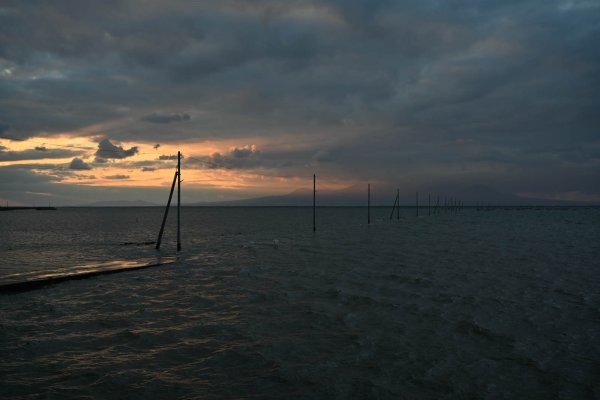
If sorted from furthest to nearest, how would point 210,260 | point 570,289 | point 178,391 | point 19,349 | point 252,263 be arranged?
point 210,260
point 252,263
point 570,289
point 19,349
point 178,391

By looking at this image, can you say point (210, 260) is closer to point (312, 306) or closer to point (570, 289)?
point (312, 306)

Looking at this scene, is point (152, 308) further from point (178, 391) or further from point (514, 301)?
point (514, 301)

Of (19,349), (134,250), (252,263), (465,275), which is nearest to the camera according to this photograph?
(19,349)

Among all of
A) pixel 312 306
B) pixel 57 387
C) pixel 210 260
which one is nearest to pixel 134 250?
pixel 210 260

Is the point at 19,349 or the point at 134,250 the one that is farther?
the point at 134,250

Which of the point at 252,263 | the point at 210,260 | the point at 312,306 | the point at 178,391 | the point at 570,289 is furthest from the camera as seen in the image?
the point at 210,260

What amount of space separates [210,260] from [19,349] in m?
23.7

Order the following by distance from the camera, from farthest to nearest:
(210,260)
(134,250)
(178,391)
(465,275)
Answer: (134,250) → (210,260) → (465,275) → (178,391)

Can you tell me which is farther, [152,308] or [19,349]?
[152,308]

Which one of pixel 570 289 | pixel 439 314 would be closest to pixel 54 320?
pixel 439 314

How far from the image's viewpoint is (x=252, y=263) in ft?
110

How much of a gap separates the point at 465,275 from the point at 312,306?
1292cm

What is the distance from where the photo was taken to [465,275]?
2603 centimetres

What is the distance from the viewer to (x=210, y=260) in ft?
119
